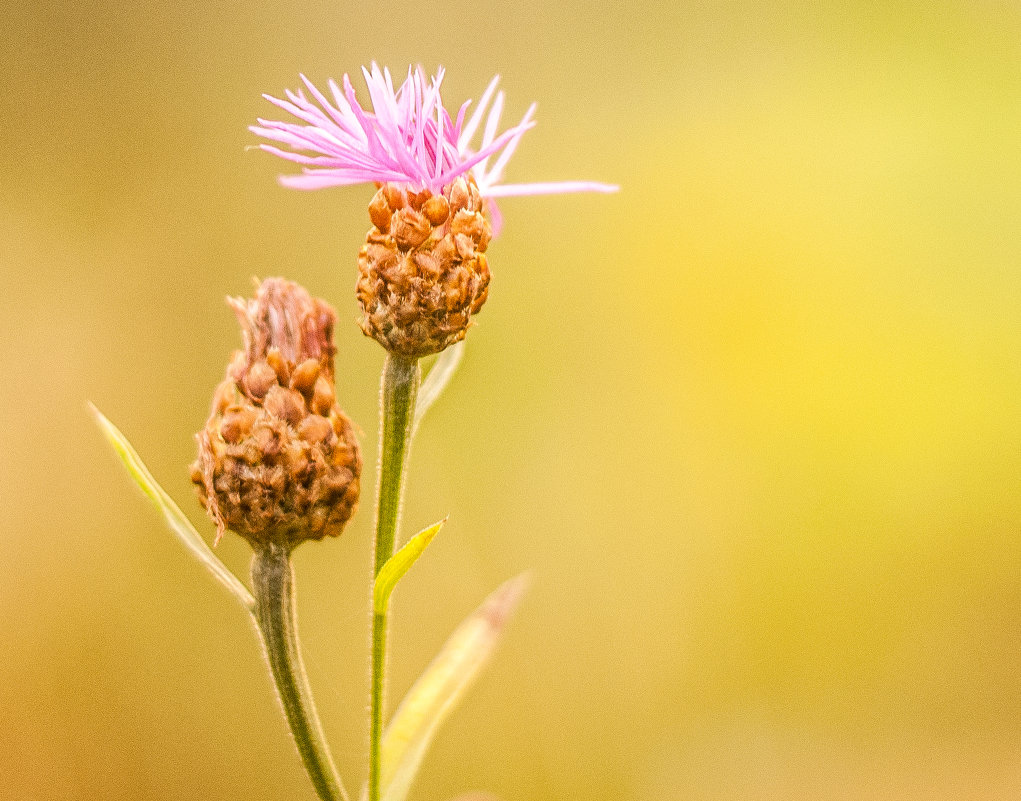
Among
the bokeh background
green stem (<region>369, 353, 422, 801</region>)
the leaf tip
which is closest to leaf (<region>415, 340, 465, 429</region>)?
green stem (<region>369, 353, 422, 801</region>)

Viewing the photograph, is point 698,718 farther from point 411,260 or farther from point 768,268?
point 411,260

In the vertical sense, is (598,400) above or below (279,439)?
below

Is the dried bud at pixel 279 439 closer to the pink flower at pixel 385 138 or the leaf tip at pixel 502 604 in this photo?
the pink flower at pixel 385 138

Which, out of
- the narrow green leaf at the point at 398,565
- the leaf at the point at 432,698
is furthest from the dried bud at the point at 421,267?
the leaf at the point at 432,698

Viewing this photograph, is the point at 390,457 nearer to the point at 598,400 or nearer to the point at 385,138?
the point at 385,138

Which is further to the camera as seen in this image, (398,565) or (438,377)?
(438,377)

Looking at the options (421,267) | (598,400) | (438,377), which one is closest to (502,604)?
(438,377)
